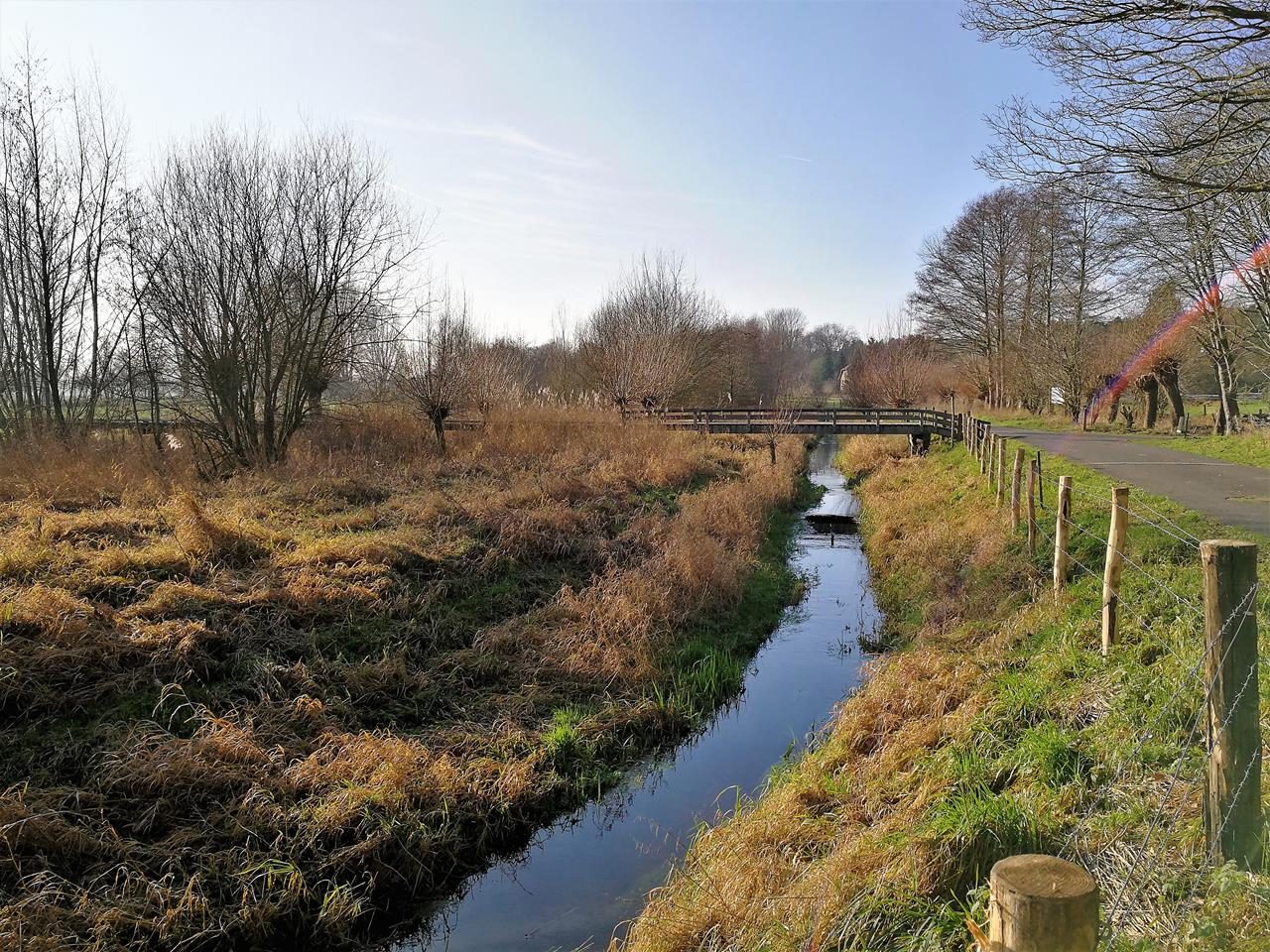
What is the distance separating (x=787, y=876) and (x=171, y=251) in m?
17.2

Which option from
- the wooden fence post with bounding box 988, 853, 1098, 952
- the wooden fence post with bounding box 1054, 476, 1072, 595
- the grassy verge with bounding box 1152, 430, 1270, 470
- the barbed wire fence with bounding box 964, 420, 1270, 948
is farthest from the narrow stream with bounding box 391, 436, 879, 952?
the grassy verge with bounding box 1152, 430, 1270, 470

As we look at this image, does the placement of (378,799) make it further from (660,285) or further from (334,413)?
(660,285)

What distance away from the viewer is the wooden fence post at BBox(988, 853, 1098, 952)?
6.08 feet

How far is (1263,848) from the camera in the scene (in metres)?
3.20

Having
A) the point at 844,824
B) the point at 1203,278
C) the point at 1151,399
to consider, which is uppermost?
the point at 1203,278

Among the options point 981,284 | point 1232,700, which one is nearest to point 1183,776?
point 1232,700

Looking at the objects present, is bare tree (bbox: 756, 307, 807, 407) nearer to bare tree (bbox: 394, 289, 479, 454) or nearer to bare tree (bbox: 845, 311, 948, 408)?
bare tree (bbox: 845, 311, 948, 408)

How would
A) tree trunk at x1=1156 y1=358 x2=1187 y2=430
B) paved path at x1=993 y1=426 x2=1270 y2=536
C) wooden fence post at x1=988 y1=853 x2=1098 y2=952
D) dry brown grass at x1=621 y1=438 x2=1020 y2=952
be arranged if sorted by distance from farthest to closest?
tree trunk at x1=1156 y1=358 x2=1187 y2=430 < paved path at x1=993 y1=426 x2=1270 y2=536 < dry brown grass at x1=621 y1=438 x2=1020 y2=952 < wooden fence post at x1=988 y1=853 x2=1098 y2=952

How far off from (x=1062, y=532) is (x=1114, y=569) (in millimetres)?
1794

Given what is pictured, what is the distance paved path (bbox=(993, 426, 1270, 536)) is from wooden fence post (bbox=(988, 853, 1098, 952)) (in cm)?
883

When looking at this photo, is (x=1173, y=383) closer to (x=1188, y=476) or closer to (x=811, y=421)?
(x=811, y=421)

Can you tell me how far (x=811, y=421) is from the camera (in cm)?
2778

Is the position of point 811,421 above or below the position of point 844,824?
above

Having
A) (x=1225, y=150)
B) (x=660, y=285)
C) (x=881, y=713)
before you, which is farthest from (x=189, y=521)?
(x=660, y=285)
